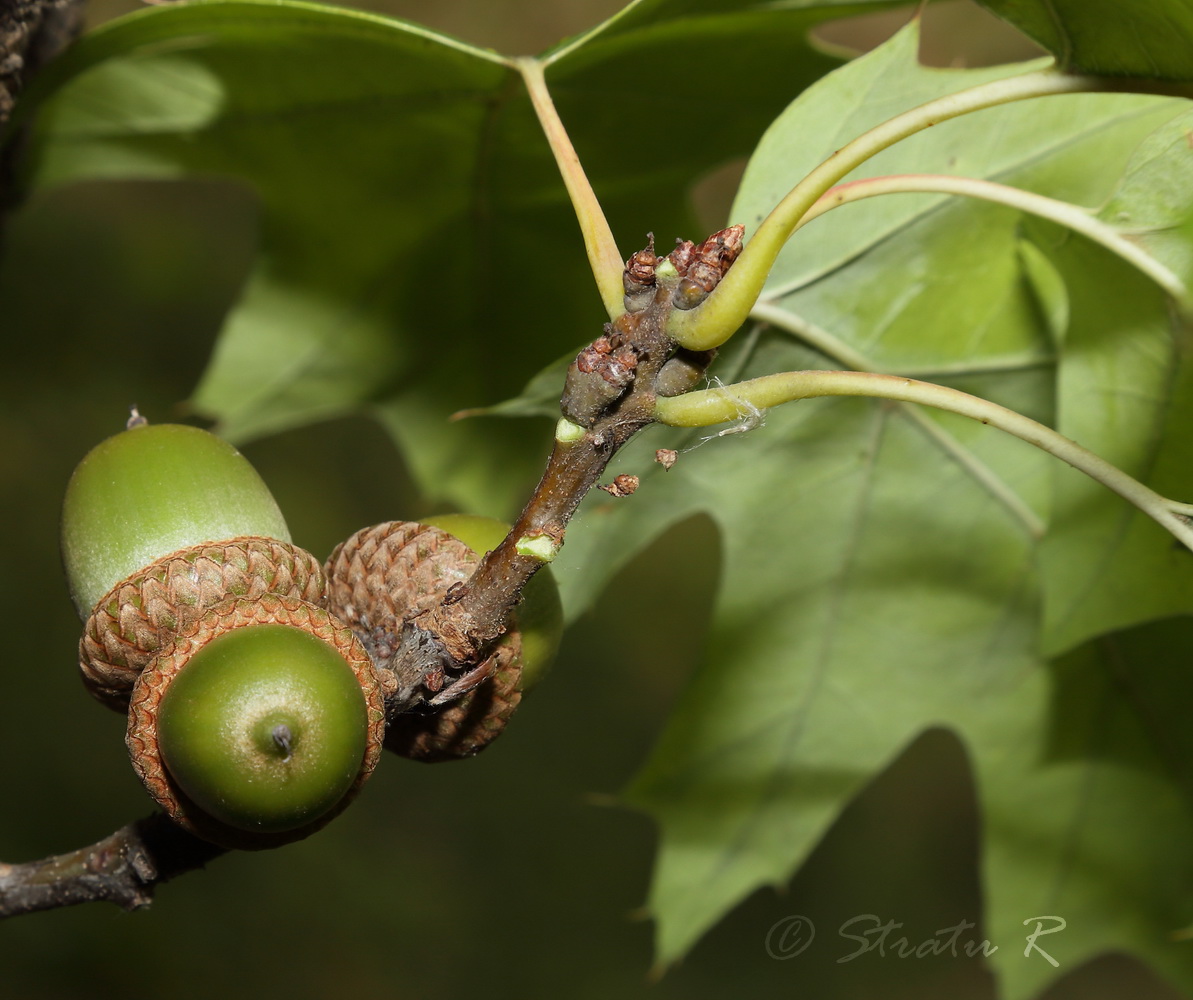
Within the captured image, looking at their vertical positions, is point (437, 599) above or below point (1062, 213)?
below

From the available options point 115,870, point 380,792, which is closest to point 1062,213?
point 115,870

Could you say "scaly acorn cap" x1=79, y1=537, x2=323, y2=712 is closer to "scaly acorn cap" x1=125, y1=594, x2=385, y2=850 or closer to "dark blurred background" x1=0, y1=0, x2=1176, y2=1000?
"scaly acorn cap" x1=125, y1=594, x2=385, y2=850

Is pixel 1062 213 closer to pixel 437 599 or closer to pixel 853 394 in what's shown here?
pixel 853 394

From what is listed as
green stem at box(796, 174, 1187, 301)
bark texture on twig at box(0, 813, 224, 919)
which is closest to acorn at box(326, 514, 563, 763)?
bark texture on twig at box(0, 813, 224, 919)

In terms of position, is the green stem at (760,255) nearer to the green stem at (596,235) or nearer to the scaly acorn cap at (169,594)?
the green stem at (596,235)

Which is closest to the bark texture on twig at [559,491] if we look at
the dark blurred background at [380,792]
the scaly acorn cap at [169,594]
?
the scaly acorn cap at [169,594]
